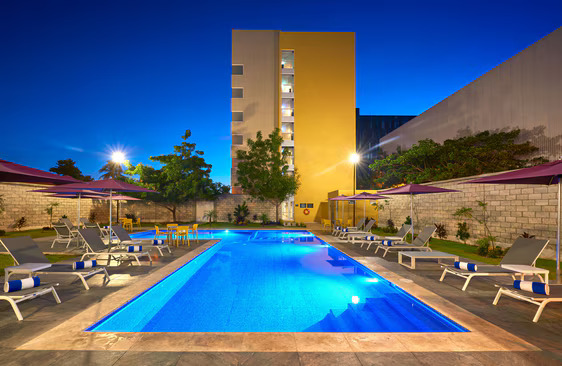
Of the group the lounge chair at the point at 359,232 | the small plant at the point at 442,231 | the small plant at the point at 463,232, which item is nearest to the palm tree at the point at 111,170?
the lounge chair at the point at 359,232

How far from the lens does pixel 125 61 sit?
34.8m

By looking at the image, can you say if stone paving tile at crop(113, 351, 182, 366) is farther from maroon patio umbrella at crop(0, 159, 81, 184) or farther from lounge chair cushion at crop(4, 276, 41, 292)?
maroon patio umbrella at crop(0, 159, 81, 184)

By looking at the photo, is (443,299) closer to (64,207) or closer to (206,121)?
(64,207)

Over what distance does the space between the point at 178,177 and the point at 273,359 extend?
818 inches

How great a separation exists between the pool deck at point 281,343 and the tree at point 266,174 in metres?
18.8

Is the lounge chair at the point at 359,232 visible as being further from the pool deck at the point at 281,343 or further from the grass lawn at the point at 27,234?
the grass lawn at the point at 27,234

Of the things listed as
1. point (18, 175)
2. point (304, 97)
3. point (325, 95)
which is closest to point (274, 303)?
point (18, 175)

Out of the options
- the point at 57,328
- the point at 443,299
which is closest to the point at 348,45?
the point at 443,299

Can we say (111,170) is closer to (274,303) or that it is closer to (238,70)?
(238,70)

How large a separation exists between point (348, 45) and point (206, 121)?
3263cm

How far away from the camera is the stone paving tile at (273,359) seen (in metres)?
2.75

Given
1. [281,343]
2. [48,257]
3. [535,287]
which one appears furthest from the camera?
[48,257]

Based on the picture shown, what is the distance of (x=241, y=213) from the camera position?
24.0 metres

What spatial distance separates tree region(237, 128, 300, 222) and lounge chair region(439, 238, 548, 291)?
Result: 17.8m
